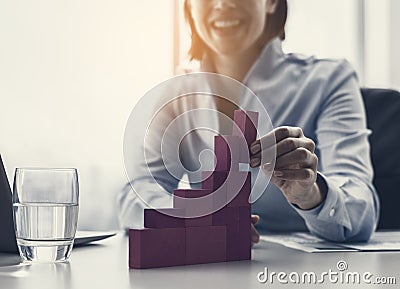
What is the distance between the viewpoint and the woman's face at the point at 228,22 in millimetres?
2479

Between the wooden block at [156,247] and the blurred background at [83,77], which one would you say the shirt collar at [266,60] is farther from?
the wooden block at [156,247]

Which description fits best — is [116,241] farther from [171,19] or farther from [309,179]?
[171,19]

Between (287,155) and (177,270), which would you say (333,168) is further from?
(177,270)

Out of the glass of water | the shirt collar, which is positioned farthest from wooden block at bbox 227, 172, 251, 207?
the shirt collar

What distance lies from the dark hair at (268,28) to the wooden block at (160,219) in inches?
59.1

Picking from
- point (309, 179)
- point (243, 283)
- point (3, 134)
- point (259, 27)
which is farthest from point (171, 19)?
point (243, 283)

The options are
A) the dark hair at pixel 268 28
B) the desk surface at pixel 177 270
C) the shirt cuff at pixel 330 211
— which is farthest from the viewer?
A: the dark hair at pixel 268 28

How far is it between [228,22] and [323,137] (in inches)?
21.3

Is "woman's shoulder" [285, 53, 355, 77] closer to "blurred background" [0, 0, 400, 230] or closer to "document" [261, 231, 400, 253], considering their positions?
"blurred background" [0, 0, 400, 230]

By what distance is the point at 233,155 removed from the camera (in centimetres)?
109

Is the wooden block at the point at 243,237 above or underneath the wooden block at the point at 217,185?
underneath

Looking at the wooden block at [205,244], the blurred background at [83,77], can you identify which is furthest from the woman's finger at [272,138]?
the blurred background at [83,77]

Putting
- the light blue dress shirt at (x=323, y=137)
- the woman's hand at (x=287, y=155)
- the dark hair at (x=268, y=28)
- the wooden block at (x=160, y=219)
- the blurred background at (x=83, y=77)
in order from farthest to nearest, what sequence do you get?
the dark hair at (x=268, y=28) < the blurred background at (x=83, y=77) < the light blue dress shirt at (x=323, y=137) < the woman's hand at (x=287, y=155) < the wooden block at (x=160, y=219)

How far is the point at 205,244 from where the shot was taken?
1067 millimetres
